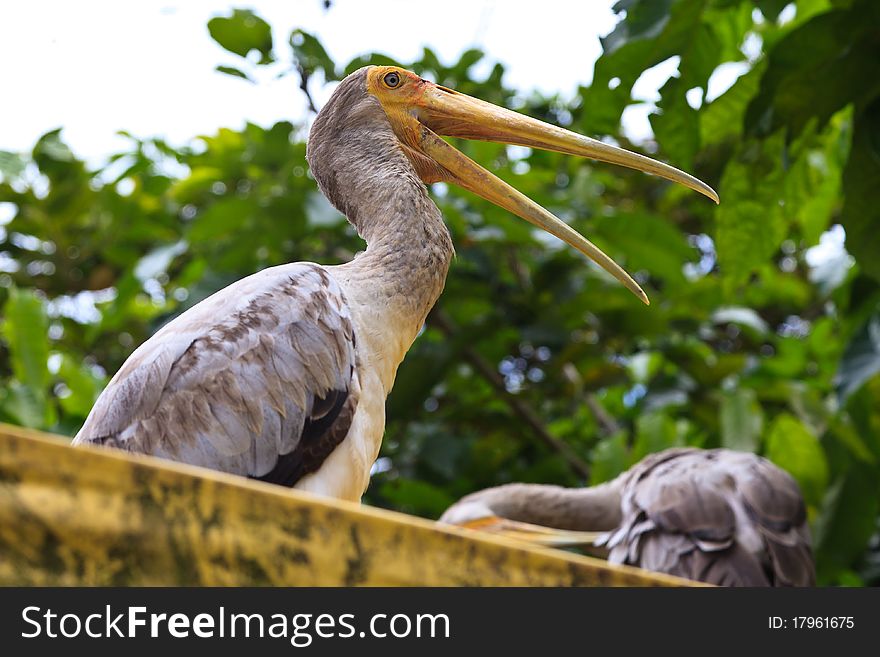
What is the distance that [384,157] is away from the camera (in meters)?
2.98

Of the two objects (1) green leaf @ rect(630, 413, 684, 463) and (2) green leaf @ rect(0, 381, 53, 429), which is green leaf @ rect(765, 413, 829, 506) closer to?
(1) green leaf @ rect(630, 413, 684, 463)

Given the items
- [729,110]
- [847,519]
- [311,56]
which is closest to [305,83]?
[311,56]

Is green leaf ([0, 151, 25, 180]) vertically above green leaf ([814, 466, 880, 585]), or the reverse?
green leaf ([0, 151, 25, 180])

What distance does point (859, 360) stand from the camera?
13.8ft

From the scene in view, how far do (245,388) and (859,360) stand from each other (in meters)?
2.69

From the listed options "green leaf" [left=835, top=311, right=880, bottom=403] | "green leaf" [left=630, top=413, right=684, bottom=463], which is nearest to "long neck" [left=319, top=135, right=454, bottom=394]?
"green leaf" [left=835, top=311, right=880, bottom=403]

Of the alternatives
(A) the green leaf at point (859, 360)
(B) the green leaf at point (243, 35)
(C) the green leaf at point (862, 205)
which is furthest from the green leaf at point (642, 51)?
(B) the green leaf at point (243, 35)

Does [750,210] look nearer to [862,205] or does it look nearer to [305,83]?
[862,205]

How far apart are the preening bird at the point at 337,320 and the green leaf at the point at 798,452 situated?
7.69ft

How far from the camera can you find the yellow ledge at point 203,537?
3.83 feet

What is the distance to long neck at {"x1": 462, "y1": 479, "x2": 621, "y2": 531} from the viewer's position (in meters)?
5.08

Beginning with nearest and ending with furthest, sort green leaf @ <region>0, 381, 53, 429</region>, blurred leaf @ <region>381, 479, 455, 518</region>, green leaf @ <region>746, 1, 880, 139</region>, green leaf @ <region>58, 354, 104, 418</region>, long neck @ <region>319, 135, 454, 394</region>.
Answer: long neck @ <region>319, 135, 454, 394</region>, green leaf @ <region>746, 1, 880, 139</region>, green leaf @ <region>0, 381, 53, 429</region>, green leaf @ <region>58, 354, 104, 418</region>, blurred leaf @ <region>381, 479, 455, 518</region>
